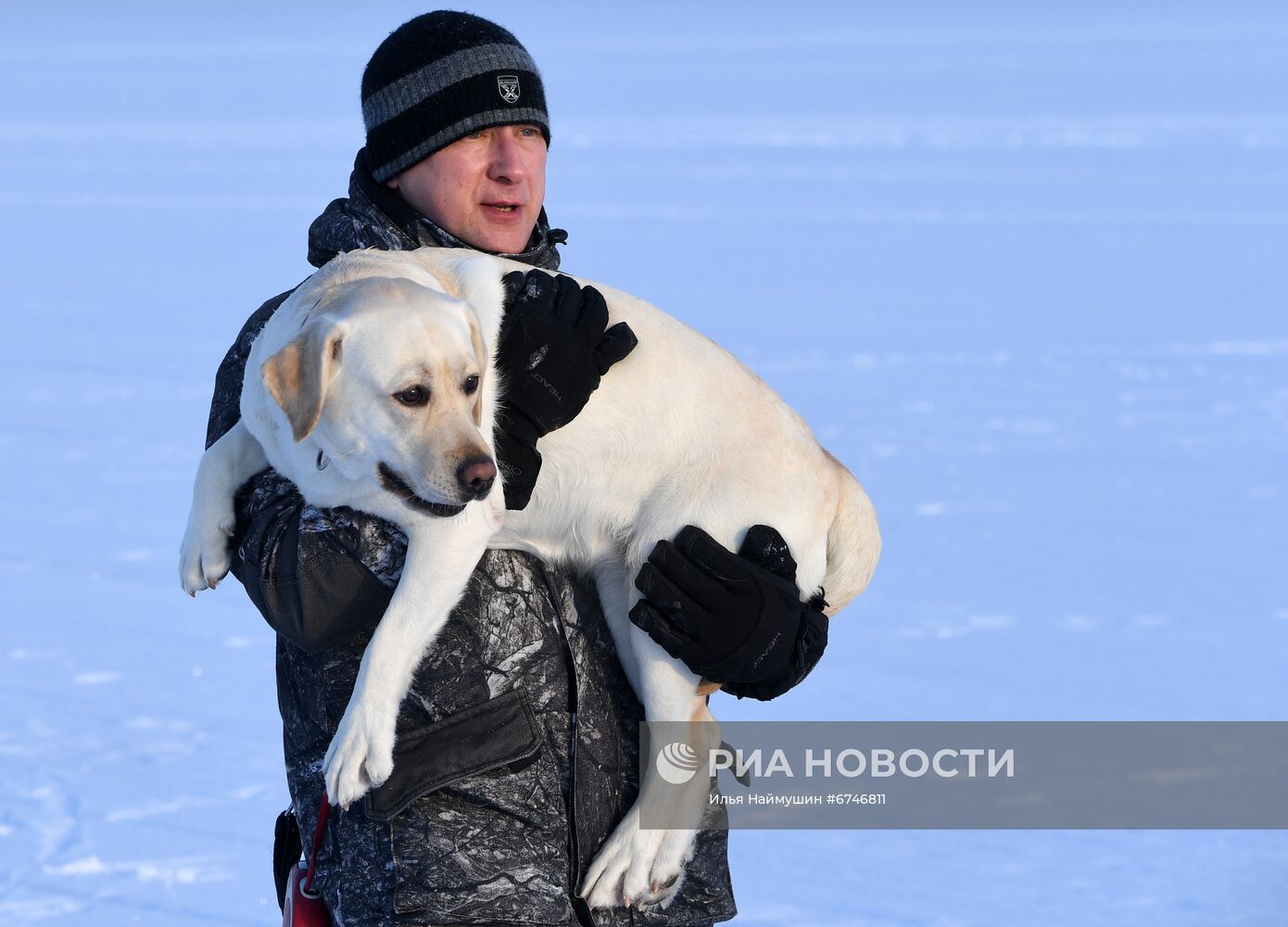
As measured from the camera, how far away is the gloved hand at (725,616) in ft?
8.19

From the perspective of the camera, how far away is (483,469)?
225 centimetres

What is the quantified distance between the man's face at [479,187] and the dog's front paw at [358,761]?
93cm

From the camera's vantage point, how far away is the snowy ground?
4.43 m

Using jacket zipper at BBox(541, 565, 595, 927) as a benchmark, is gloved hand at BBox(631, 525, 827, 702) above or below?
above

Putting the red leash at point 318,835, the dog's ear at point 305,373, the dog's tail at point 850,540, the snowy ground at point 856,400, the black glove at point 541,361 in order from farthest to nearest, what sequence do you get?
the snowy ground at point 856,400
the dog's tail at point 850,540
the black glove at point 541,361
the red leash at point 318,835
the dog's ear at point 305,373

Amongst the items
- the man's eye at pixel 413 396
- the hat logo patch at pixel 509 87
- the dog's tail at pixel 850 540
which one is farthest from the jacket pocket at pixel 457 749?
the hat logo patch at pixel 509 87

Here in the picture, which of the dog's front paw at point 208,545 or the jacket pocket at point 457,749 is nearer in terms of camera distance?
the jacket pocket at point 457,749

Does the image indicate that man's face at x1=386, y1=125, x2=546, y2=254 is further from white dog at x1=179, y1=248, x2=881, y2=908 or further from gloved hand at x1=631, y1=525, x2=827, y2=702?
gloved hand at x1=631, y1=525, x2=827, y2=702

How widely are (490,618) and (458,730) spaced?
0.19 metres

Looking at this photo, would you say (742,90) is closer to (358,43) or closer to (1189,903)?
(358,43)

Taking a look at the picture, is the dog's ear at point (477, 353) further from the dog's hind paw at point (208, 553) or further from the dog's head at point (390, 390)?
the dog's hind paw at point (208, 553)

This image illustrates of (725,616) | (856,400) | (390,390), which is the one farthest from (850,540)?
(856,400)

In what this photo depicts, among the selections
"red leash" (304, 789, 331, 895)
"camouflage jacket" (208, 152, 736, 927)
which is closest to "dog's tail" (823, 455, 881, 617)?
"camouflage jacket" (208, 152, 736, 927)

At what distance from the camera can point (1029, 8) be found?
25578 millimetres
